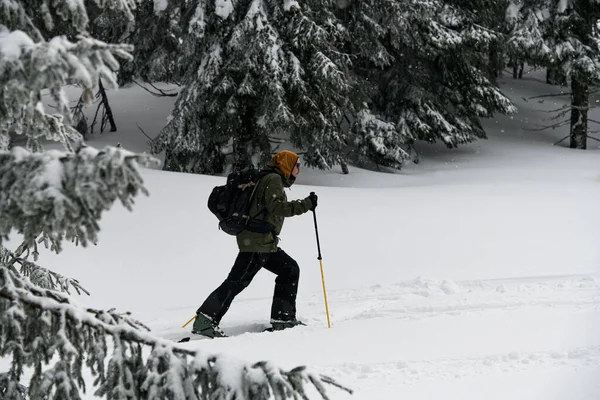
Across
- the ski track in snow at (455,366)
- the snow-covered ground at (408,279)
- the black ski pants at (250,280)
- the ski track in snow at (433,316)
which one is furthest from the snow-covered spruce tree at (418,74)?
the ski track in snow at (455,366)

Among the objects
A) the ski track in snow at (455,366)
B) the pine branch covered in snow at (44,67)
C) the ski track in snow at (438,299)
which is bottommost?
the ski track in snow at (438,299)

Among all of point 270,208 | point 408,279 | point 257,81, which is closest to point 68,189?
point 270,208

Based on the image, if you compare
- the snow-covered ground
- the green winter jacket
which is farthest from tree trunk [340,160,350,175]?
the green winter jacket

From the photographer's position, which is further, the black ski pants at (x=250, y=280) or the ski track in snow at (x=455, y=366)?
the black ski pants at (x=250, y=280)

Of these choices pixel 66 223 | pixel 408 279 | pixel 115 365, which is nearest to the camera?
pixel 66 223

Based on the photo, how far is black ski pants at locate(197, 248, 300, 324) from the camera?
6.43 m

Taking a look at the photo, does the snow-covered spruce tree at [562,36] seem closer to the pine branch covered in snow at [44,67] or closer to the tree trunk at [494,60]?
the tree trunk at [494,60]

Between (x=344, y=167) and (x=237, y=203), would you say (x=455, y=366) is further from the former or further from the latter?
(x=344, y=167)

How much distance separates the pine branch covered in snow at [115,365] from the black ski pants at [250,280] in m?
3.53

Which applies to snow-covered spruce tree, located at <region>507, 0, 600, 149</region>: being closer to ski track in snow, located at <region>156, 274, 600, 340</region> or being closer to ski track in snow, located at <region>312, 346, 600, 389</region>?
ski track in snow, located at <region>156, 274, 600, 340</region>

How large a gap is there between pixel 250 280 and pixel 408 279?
111 inches

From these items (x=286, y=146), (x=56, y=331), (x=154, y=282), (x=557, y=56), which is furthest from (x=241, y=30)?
(x=56, y=331)

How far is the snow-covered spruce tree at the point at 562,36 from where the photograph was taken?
1905 centimetres

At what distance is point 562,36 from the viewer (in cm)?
1959
